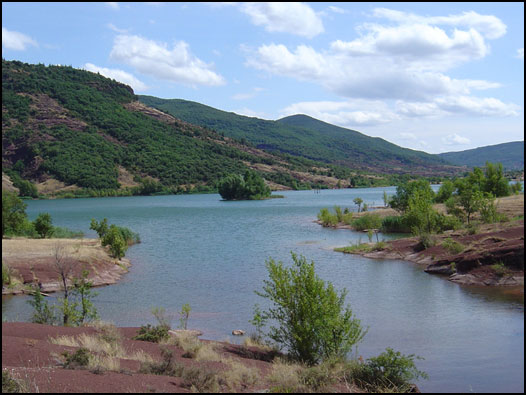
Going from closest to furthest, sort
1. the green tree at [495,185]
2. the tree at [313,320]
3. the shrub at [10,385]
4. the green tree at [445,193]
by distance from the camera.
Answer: the shrub at [10,385] → the tree at [313,320] → the green tree at [495,185] → the green tree at [445,193]

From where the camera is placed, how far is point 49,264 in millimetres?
33688

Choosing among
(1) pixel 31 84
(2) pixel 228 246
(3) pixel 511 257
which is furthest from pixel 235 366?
(1) pixel 31 84

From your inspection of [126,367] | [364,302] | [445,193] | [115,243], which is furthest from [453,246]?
[445,193]

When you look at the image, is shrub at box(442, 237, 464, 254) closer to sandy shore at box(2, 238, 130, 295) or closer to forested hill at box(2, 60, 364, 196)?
sandy shore at box(2, 238, 130, 295)

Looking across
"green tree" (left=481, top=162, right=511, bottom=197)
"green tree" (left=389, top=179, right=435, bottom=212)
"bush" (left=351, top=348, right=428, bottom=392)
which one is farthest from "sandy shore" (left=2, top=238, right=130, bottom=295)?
"green tree" (left=481, top=162, right=511, bottom=197)

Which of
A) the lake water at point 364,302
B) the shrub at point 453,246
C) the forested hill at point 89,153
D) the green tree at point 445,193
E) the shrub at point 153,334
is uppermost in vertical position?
the forested hill at point 89,153

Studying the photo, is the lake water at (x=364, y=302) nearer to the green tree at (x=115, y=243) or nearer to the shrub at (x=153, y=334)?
the green tree at (x=115, y=243)

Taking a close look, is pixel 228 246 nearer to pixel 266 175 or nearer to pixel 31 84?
pixel 266 175

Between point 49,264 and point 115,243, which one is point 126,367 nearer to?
point 49,264

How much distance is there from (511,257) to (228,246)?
89.6ft

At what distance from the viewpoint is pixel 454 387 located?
1495 centimetres

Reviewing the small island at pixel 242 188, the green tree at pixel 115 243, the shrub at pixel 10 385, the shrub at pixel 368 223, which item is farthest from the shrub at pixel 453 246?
the small island at pixel 242 188

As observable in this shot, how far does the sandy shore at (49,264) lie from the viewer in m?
31.4

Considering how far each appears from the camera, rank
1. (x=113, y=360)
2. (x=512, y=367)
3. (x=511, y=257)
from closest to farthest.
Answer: (x=113, y=360) < (x=512, y=367) < (x=511, y=257)
